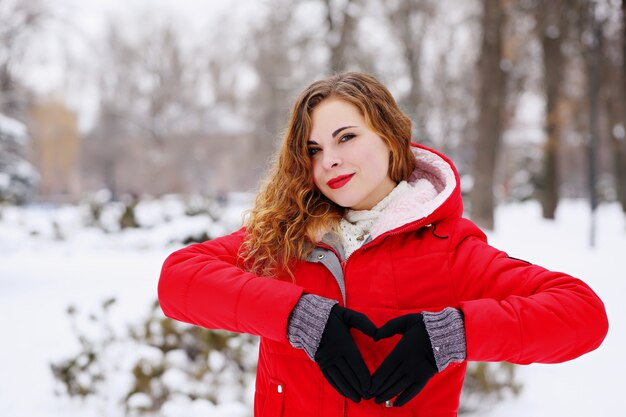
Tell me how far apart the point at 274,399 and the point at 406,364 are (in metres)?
0.46

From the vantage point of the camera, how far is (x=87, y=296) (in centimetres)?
757

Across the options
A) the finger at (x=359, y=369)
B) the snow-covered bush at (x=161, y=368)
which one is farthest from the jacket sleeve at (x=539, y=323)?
the snow-covered bush at (x=161, y=368)

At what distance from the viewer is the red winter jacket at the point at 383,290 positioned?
129 cm

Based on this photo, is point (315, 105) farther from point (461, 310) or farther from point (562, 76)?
point (562, 76)

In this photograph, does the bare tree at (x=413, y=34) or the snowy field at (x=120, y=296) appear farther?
the bare tree at (x=413, y=34)

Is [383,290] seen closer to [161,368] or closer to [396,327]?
[396,327]

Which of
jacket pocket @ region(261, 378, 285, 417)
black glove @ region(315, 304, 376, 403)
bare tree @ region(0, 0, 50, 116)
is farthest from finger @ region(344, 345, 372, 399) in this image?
bare tree @ region(0, 0, 50, 116)

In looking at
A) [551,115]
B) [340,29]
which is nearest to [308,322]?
[340,29]

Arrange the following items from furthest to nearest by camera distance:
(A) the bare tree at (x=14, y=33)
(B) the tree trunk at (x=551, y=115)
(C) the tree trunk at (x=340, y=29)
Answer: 1. (B) the tree trunk at (x=551, y=115)
2. (C) the tree trunk at (x=340, y=29)
3. (A) the bare tree at (x=14, y=33)

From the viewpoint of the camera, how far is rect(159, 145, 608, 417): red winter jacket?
129 centimetres

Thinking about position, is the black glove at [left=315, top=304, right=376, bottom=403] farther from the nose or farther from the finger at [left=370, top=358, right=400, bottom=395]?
the nose

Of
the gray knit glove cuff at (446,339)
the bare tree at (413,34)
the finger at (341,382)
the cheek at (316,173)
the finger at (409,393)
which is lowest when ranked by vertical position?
the finger at (409,393)

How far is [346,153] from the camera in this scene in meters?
1.55

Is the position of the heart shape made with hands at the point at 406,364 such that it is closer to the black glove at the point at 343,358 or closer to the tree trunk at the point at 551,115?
the black glove at the point at 343,358
